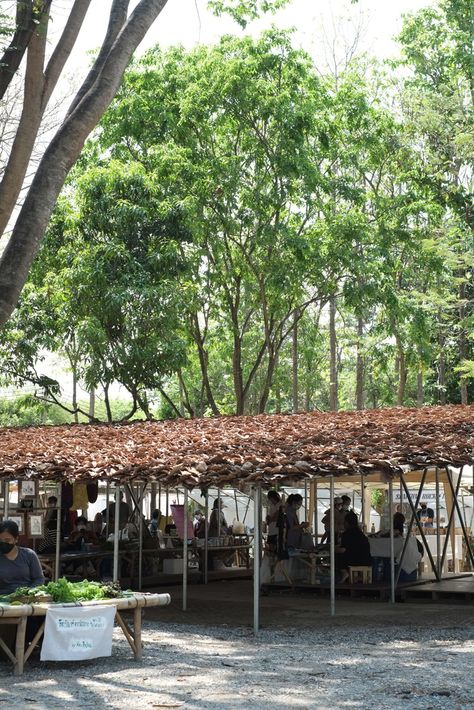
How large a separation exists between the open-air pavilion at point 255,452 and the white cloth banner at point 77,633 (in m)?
3.25

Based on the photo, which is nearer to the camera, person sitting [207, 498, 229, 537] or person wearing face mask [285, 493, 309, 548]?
person wearing face mask [285, 493, 309, 548]

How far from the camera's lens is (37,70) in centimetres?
966

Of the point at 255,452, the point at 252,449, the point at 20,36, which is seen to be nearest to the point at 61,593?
the point at 255,452

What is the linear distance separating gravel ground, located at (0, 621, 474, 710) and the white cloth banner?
0.61 ft

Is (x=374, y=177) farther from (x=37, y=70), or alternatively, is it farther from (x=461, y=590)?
(x=37, y=70)

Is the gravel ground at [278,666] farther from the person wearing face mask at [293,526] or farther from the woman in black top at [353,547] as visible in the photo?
the person wearing face mask at [293,526]

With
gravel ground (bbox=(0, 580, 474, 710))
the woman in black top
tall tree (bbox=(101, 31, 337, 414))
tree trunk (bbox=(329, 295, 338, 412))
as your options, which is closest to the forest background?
tall tree (bbox=(101, 31, 337, 414))

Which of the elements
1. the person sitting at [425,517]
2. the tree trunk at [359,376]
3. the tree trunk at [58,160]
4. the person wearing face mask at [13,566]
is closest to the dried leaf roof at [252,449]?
the person wearing face mask at [13,566]

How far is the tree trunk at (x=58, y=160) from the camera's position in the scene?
928cm

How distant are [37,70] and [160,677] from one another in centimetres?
591

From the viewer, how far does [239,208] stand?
955 inches

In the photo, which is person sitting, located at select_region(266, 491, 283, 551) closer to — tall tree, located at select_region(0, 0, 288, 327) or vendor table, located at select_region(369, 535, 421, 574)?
vendor table, located at select_region(369, 535, 421, 574)

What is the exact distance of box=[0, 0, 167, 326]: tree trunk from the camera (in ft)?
30.5

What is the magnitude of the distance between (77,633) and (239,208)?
16068mm
